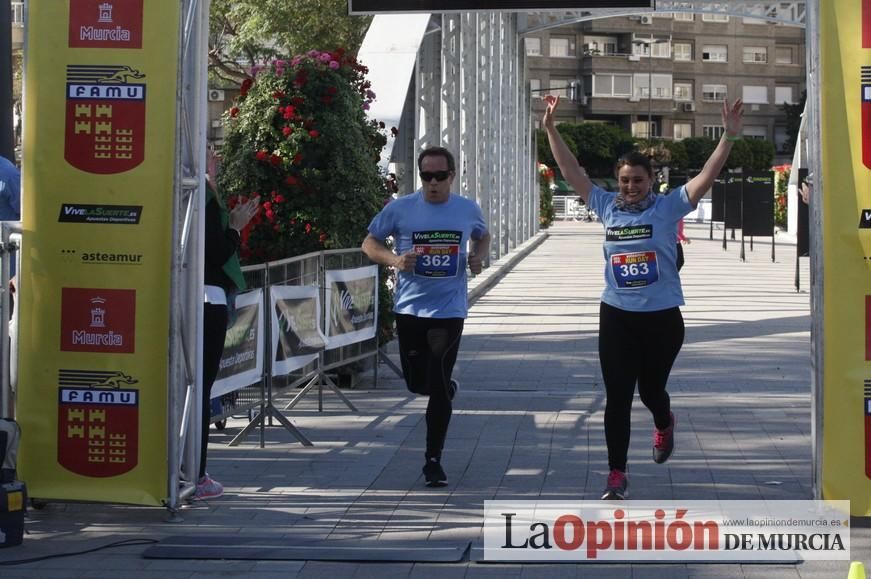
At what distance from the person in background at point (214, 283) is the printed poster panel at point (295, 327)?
80.2 inches

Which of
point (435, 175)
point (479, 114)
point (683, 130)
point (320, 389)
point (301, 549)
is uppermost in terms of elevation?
point (683, 130)

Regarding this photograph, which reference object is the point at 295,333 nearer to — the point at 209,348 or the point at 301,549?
the point at 209,348

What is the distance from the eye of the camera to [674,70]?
107750 mm

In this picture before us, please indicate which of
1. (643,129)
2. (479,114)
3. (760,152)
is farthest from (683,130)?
(479,114)

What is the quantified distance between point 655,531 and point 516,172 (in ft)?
135

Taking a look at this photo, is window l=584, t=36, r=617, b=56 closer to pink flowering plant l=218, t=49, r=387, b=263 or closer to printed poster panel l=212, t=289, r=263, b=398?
pink flowering plant l=218, t=49, r=387, b=263

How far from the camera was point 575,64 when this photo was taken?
10819 centimetres

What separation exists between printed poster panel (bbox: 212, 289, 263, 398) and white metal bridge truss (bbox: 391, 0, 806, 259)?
3.15 m

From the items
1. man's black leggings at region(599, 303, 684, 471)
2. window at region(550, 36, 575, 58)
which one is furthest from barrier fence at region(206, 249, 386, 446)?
window at region(550, 36, 575, 58)

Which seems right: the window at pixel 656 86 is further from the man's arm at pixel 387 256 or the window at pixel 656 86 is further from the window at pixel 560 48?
the man's arm at pixel 387 256

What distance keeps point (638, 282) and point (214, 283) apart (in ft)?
7.52

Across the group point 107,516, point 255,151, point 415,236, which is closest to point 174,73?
point 415,236

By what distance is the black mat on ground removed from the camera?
6859 mm

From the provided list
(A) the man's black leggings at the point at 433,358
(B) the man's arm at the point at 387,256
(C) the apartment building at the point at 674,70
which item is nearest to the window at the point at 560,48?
(C) the apartment building at the point at 674,70
